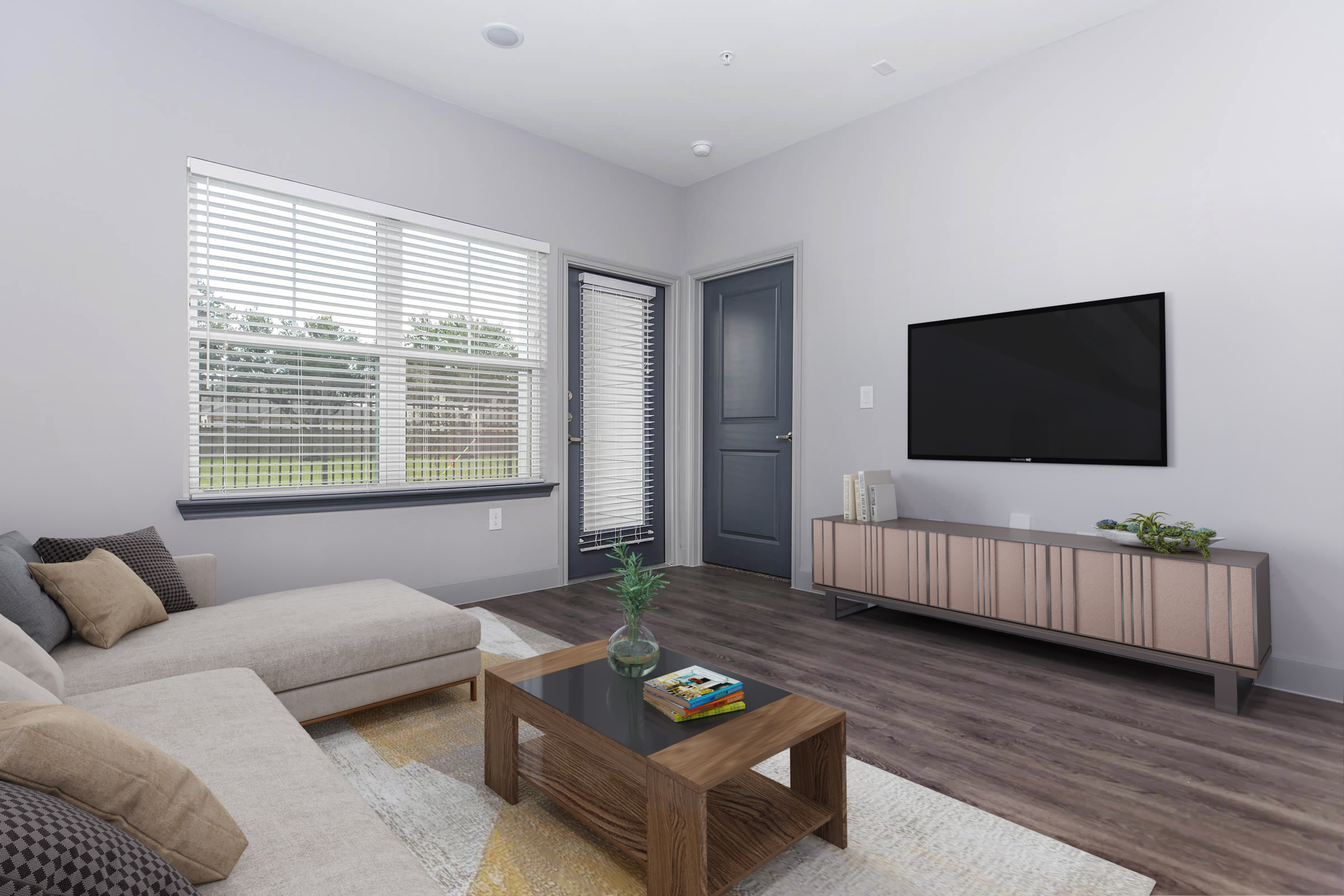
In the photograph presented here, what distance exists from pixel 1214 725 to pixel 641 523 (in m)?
3.30

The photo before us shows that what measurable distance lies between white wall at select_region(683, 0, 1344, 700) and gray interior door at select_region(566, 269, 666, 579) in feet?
4.54

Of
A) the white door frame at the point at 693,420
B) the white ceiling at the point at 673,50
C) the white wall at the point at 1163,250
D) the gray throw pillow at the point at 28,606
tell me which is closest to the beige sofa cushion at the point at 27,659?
the gray throw pillow at the point at 28,606

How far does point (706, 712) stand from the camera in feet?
4.97

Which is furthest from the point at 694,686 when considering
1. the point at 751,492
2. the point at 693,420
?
the point at 693,420

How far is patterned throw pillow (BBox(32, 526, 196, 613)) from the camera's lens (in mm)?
2170

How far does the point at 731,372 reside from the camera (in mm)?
4688

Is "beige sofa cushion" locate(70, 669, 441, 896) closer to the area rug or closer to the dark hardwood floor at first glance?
the area rug

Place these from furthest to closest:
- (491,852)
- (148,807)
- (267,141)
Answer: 1. (267,141)
2. (491,852)
3. (148,807)

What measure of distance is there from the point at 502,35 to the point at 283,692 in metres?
2.88

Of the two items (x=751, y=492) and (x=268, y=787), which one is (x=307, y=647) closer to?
(x=268, y=787)

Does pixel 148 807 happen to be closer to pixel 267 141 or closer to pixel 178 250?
pixel 178 250

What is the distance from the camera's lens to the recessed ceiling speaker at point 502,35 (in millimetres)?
3001

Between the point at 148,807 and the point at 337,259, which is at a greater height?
the point at 337,259

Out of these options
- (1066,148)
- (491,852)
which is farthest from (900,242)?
(491,852)
